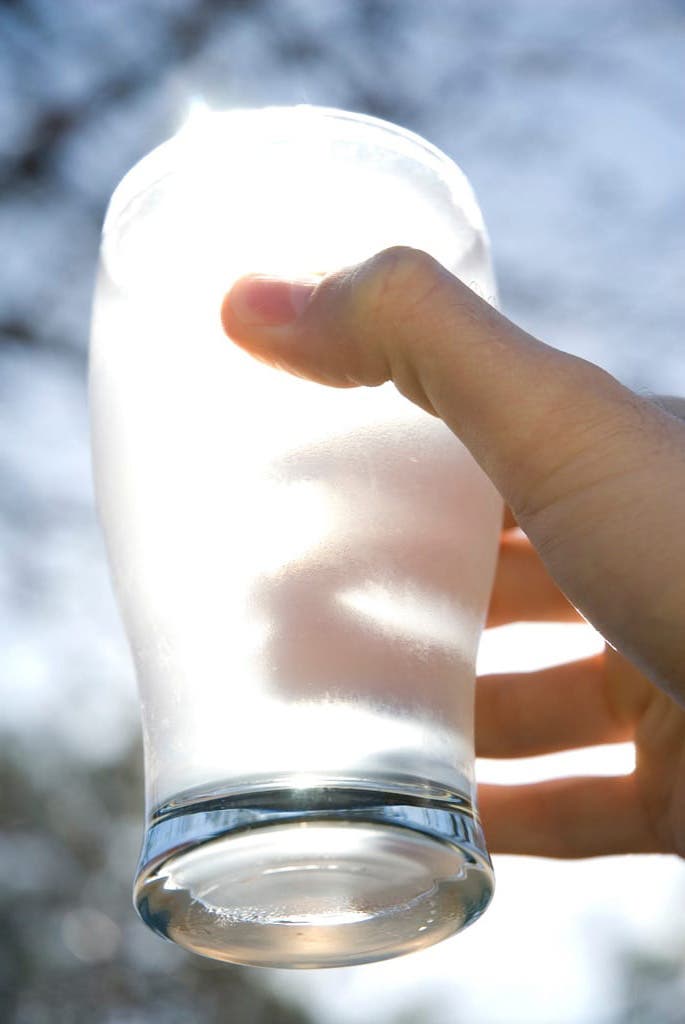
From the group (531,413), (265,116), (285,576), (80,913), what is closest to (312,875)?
(285,576)

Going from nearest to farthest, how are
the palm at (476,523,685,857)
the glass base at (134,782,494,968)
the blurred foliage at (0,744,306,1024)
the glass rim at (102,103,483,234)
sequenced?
the glass base at (134,782,494,968), the glass rim at (102,103,483,234), the palm at (476,523,685,857), the blurred foliage at (0,744,306,1024)

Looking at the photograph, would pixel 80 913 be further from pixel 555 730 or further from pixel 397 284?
pixel 397 284

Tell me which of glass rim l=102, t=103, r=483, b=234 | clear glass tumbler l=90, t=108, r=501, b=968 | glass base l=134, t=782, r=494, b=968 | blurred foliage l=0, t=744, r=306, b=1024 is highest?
blurred foliage l=0, t=744, r=306, b=1024

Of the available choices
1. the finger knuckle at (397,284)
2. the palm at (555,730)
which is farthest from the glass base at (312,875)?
the palm at (555,730)

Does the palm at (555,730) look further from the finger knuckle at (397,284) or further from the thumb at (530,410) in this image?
the finger knuckle at (397,284)

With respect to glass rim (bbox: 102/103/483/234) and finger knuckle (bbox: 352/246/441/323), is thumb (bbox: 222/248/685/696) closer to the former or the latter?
finger knuckle (bbox: 352/246/441/323)

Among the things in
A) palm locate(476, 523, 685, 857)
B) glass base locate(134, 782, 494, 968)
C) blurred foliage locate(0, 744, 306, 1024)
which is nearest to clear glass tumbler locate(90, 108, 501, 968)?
glass base locate(134, 782, 494, 968)

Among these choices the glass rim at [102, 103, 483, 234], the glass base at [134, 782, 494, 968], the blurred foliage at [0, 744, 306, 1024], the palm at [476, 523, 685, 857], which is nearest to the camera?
the glass base at [134, 782, 494, 968]
